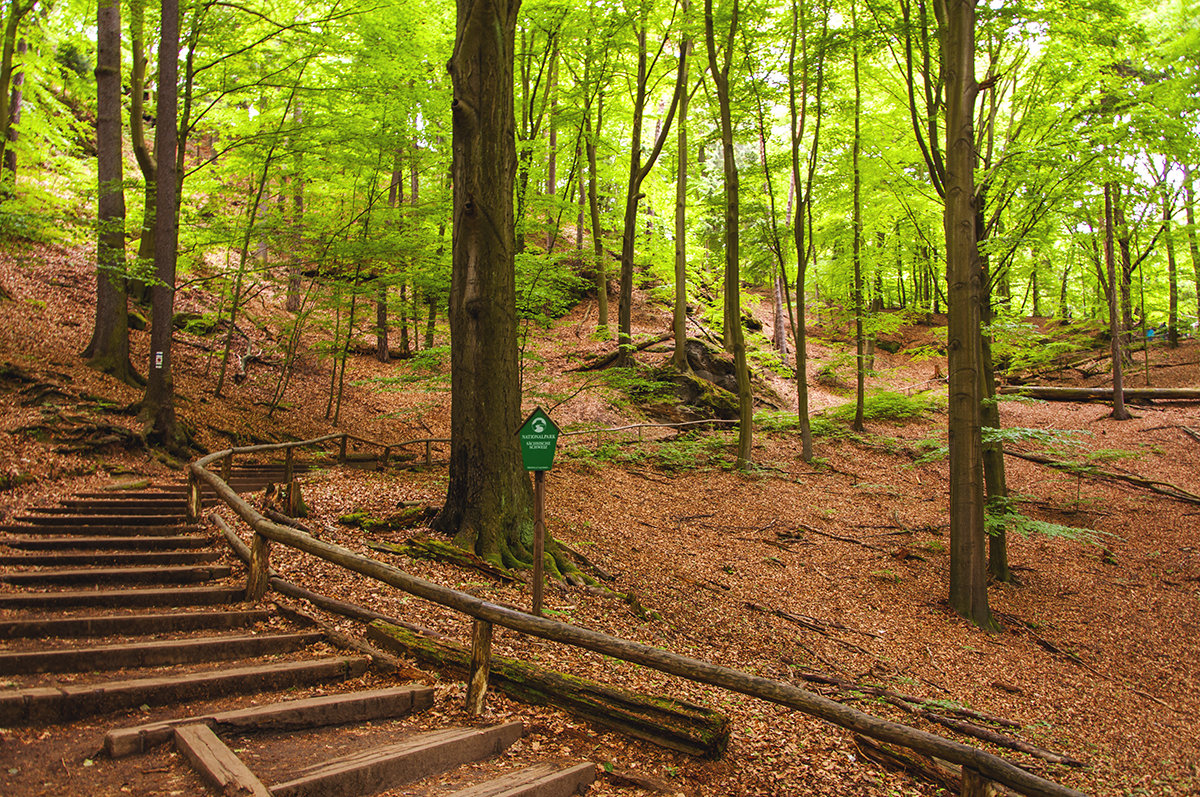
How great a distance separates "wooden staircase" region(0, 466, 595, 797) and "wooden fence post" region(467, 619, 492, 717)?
29cm

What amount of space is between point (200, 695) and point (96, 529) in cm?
453

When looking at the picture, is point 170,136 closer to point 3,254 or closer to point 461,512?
point 3,254

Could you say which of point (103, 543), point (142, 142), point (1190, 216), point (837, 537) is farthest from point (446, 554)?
point (1190, 216)

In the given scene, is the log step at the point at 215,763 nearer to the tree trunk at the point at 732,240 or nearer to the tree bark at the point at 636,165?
the tree trunk at the point at 732,240

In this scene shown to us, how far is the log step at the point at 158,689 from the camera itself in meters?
3.21

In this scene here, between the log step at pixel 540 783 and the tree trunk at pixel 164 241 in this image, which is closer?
the log step at pixel 540 783

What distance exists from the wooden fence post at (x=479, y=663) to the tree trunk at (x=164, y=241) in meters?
9.54


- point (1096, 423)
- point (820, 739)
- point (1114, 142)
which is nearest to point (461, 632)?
point (820, 739)

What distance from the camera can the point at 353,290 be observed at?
13.7m

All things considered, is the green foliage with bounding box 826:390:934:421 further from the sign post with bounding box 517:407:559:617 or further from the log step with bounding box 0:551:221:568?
the log step with bounding box 0:551:221:568

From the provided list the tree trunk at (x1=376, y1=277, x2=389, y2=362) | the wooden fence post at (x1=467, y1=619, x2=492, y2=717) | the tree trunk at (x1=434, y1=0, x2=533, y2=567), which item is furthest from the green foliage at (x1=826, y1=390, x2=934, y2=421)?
the wooden fence post at (x1=467, y1=619, x2=492, y2=717)

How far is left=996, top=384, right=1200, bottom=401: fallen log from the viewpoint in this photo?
1671 cm

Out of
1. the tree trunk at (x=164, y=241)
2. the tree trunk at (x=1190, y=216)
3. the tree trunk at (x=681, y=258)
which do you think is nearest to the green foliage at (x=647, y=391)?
the tree trunk at (x=681, y=258)

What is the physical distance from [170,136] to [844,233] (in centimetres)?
1544
